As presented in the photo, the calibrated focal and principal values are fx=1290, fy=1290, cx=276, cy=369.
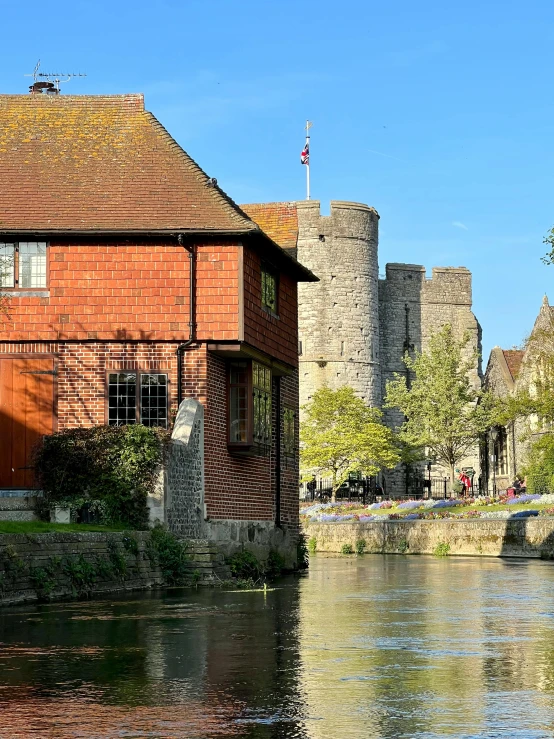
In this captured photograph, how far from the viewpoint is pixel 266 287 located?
2941 centimetres

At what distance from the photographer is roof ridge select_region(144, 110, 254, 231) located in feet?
88.3

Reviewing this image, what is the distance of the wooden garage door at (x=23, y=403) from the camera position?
87.4 ft

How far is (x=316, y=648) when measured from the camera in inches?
469

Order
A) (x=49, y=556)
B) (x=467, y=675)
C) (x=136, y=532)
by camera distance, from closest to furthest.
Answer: (x=467, y=675) → (x=49, y=556) → (x=136, y=532)

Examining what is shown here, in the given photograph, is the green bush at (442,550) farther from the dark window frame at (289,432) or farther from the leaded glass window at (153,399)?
the leaded glass window at (153,399)

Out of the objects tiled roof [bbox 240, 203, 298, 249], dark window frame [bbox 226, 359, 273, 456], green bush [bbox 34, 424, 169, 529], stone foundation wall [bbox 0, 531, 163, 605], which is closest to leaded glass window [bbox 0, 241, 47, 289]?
green bush [bbox 34, 424, 169, 529]

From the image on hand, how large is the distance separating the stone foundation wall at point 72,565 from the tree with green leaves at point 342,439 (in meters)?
42.1

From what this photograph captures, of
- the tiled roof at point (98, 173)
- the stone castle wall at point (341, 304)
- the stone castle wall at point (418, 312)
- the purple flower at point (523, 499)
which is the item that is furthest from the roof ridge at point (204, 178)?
the stone castle wall at point (418, 312)

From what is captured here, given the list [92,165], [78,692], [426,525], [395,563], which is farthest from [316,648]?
[426,525]

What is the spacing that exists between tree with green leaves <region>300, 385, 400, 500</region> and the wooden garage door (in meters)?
37.6

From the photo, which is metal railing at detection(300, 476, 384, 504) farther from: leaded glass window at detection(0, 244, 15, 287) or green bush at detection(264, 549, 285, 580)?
leaded glass window at detection(0, 244, 15, 287)

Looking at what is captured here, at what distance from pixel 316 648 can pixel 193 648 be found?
44.6 inches

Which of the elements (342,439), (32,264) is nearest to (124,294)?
(32,264)

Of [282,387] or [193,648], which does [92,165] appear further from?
[193,648]
